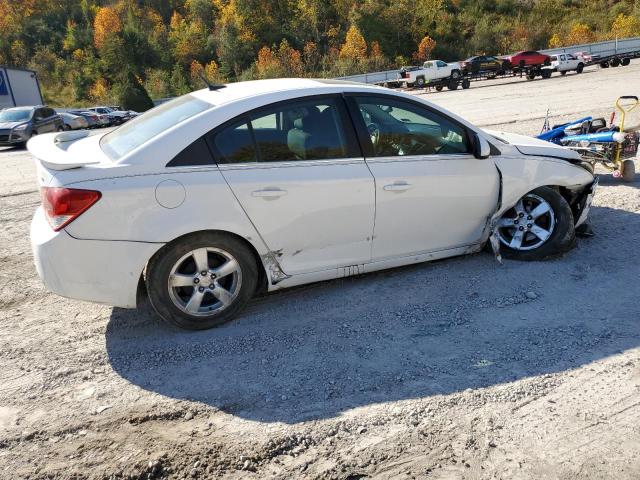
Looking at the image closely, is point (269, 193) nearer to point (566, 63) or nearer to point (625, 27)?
point (566, 63)

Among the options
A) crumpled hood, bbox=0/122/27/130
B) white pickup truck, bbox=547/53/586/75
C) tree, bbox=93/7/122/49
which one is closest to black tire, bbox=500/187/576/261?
crumpled hood, bbox=0/122/27/130

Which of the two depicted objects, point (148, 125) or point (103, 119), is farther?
point (103, 119)

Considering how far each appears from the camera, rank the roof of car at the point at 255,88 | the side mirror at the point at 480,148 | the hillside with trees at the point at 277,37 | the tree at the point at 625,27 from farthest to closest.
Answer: the hillside with trees at the point at 277,37, the tree at the point at 625,27, the side mirror at the point at 480,148, the roof of car at the point at 255,88

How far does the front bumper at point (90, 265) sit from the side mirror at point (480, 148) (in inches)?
103

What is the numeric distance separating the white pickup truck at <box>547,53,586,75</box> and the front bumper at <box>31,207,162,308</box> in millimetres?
39137

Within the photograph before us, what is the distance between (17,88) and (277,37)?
5533cm

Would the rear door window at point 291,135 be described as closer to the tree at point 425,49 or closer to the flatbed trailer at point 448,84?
the flatbed trailer at point 448,84

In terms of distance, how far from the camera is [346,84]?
4289mm

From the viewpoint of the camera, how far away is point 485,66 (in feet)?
131

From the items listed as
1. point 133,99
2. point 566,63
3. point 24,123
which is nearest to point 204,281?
point 24,123

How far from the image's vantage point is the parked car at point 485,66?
39625 mm

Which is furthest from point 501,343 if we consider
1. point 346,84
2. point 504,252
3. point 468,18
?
point 468,18

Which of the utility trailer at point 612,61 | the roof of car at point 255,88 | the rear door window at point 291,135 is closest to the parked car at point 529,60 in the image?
the utility trailer at point 612,61

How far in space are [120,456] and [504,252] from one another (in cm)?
352
